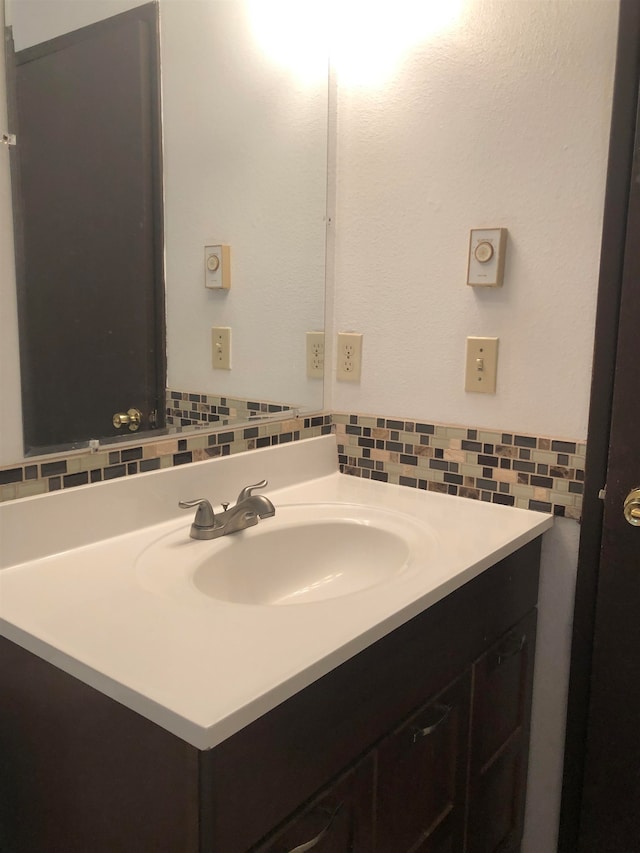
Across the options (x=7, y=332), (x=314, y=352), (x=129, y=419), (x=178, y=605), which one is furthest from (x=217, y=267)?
(x=178, y=605)

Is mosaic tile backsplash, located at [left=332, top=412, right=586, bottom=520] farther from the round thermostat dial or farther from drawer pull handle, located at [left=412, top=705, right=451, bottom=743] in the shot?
drawer pull handle, located at [left=412, top=705, right=451, bottom=743]

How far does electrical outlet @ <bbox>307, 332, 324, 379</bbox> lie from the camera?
1.58 meters

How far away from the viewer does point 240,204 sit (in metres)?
1.48

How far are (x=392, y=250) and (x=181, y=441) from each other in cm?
63

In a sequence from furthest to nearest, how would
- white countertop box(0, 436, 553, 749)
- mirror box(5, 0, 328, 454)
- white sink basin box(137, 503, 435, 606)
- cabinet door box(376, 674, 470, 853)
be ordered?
mirror box(5, 0, 328, 454) < white sink basin box(137, 503, 435, 606) < cabinet door box(376, 674, 470, 853) < white countertop box(0, 436, 553, 749)

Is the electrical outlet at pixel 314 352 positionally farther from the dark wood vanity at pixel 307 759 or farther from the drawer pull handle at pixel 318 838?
the drawer pull handle at pixel 318 838

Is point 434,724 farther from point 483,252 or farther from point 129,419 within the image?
point 483,252

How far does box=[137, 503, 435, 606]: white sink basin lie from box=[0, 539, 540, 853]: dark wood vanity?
0.61 feet

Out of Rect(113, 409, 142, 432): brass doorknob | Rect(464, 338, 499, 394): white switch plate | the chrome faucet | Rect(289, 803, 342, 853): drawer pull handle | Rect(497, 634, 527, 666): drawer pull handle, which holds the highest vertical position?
Rect(464, 338, 499, 394): white switch plate

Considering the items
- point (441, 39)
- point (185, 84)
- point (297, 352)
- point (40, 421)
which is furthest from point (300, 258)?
point (40, 421)

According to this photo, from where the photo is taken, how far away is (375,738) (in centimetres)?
92

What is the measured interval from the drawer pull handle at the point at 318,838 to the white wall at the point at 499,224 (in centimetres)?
67

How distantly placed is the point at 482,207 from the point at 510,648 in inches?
33.6

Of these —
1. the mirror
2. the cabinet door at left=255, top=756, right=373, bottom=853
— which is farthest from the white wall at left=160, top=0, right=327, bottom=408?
the cabinet door at left=255, top=756, right=373, bottom=853
